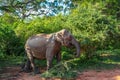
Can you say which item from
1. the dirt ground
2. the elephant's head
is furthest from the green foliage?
the elephant's head

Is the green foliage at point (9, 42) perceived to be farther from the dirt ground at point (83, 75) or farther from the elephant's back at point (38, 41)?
the elephant's back at point (38, 41)

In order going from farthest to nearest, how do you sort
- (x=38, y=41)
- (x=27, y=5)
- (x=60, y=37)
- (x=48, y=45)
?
(x=27, y=5)
(x=38, y=41)
(x=48, y=45)
(x=60, y=37)

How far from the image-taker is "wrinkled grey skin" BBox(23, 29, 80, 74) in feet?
27.8

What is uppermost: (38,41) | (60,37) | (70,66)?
(60,37)

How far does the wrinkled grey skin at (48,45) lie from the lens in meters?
8.47

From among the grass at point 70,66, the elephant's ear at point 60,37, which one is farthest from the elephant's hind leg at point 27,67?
the elephant's ear at point 60,37

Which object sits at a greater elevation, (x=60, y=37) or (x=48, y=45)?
(x=60, y=37)

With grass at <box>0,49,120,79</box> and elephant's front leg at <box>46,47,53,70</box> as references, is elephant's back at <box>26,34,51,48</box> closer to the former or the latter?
elephant's front leg at <box>46,47,53,70</box>

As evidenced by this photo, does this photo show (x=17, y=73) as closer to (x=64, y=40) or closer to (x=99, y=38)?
(x=64, y=40)

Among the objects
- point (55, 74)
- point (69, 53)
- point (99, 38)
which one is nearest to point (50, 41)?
point (55, 74)

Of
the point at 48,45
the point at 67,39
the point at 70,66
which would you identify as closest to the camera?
the point at 67,39

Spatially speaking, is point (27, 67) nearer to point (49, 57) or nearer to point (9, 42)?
point (49, 57)

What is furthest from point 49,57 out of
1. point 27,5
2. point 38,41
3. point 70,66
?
point 27,5

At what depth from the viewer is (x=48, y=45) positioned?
8711 mm
